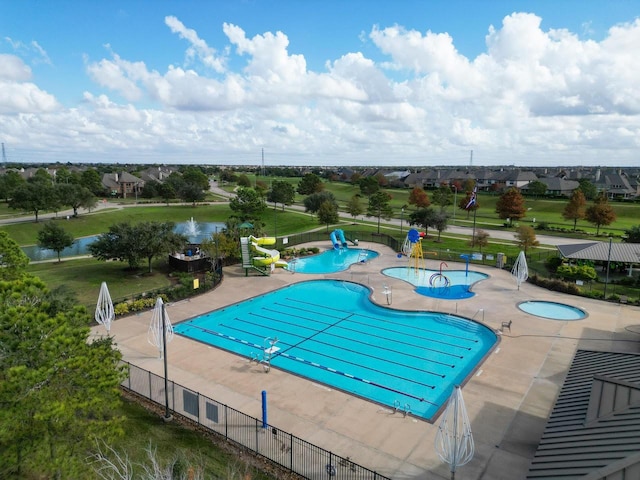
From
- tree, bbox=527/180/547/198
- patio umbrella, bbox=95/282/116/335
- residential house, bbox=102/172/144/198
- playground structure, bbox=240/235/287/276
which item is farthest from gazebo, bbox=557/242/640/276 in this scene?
residential house, bbox=102/172/144/198

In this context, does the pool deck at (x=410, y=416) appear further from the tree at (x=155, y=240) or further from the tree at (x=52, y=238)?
the tree at (x=52, y=238)

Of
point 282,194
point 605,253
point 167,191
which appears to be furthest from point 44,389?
point 167,191

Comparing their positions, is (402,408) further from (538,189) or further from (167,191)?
(538,189)

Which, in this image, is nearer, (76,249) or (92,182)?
(76,249)

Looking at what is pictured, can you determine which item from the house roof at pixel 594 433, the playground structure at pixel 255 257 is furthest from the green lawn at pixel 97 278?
the house roof at pixel 594 433

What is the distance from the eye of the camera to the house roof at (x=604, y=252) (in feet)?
111

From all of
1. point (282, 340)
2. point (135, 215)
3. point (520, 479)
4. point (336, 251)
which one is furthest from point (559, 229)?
point (135, 215)

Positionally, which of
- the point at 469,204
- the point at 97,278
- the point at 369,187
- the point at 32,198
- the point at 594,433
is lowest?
the point at 97,278

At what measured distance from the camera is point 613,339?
21875mm

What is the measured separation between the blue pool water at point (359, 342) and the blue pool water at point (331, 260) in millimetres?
7589

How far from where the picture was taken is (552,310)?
2717 centimetres

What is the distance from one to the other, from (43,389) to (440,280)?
27.7 meters

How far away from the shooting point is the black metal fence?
1207 cm

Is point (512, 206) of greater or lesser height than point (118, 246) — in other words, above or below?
above
